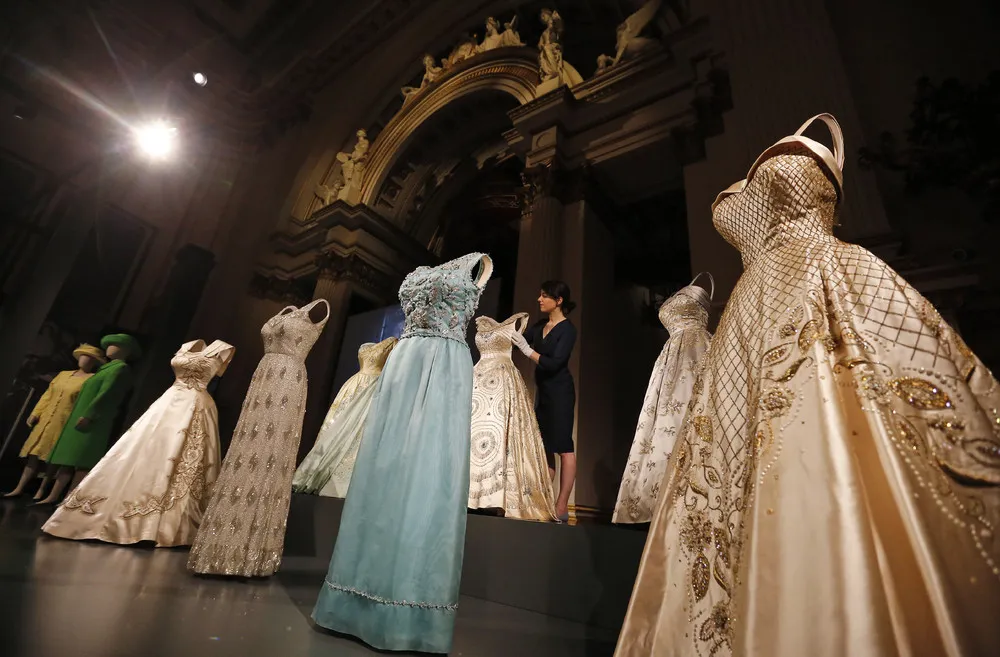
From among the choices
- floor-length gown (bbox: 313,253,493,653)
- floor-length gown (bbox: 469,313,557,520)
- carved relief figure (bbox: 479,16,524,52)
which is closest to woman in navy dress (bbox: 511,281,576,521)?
floor-length gown (bbox: 469,313,557,520)

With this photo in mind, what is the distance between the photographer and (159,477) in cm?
287

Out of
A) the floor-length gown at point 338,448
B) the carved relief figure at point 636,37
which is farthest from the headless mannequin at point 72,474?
the carved relief figure at point 636,37

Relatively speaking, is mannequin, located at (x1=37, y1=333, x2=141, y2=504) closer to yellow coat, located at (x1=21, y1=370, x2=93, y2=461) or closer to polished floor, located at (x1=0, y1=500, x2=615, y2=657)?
yellow coat, located at (x1=21, y1=370, x2=93, y2=461)

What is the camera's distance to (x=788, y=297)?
1135 millimetres

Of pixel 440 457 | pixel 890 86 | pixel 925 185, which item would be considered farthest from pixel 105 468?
pixel 890 86

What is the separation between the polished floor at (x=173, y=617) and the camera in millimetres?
1128

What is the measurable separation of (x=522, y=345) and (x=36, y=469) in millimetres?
5921

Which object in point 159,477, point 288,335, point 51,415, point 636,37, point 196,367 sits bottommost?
point 159,477

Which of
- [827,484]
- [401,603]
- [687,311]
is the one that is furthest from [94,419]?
[827,484]

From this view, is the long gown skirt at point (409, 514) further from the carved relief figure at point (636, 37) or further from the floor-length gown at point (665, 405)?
the carved relief figure at point (636, 37)

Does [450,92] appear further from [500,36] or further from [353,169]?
[353,169]

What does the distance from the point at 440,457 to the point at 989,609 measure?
133 cm

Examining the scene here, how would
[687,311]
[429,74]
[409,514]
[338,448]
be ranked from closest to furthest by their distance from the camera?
[409,514] → [687,311] → [338,448] → [429,74]

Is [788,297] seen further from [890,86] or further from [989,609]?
[890,86]
